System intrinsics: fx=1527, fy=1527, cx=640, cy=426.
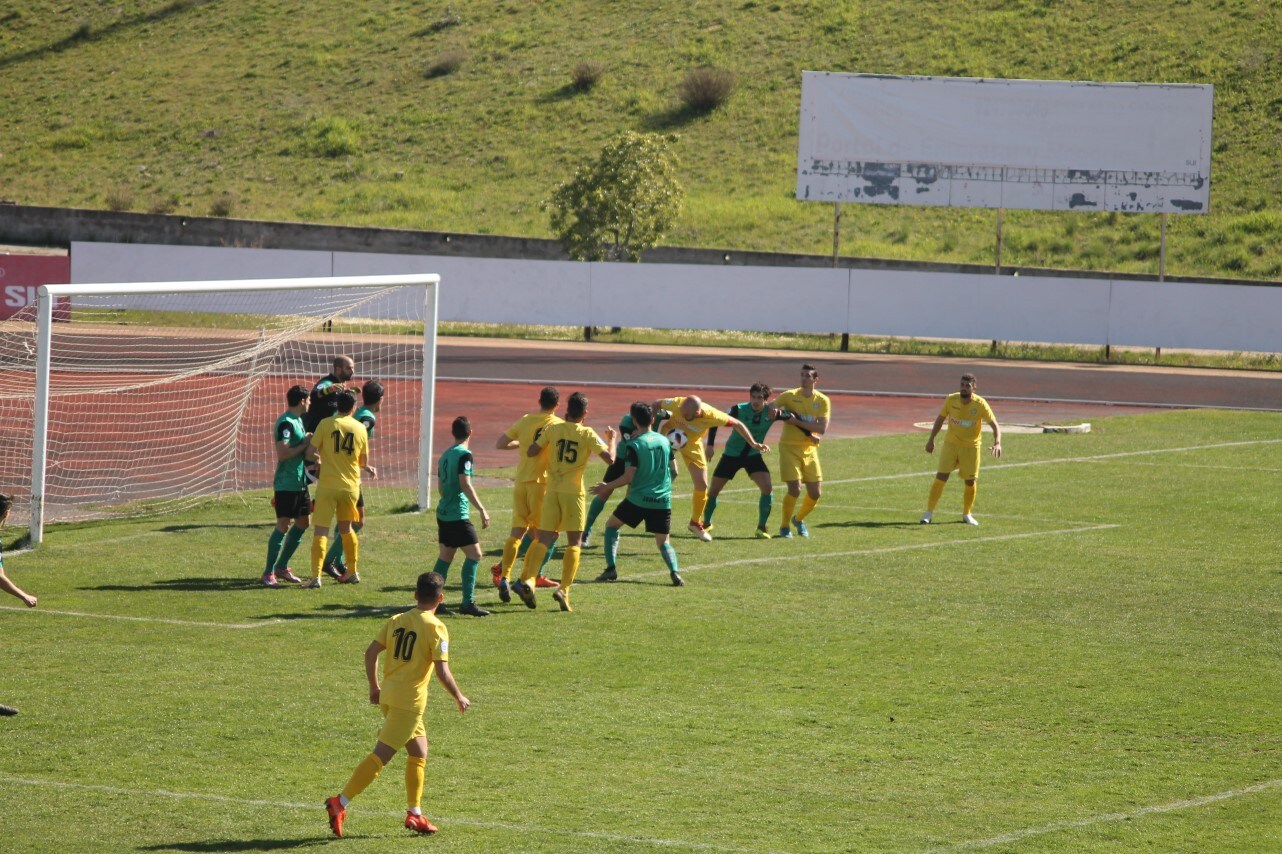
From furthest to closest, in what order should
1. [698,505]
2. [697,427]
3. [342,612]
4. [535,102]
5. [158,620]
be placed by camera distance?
[535,102] → [698,505] → [697,427] → [342,612] → [158,620]

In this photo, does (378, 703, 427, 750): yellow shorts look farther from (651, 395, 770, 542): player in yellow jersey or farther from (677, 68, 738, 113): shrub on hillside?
(677, 68, 738, 113): shrub on hillside

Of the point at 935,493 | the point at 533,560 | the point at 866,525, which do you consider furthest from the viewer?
the point at 935,493

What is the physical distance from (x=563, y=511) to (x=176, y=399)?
1728 centimetres

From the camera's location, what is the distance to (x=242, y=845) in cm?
830

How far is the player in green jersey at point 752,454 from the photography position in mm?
18578

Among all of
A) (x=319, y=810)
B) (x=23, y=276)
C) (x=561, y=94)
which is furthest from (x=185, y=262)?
(x=319, y=810)

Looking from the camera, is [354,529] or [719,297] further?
[719,297]

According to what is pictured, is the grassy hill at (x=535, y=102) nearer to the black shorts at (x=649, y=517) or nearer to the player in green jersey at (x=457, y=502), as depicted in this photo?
the black shorts at (x=649, y=517)

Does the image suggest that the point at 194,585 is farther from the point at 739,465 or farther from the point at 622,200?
A: the point at 622,200

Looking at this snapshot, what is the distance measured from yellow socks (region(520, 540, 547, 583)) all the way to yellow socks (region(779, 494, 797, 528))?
16.6 ft

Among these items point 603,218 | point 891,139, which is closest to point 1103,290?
point 891,139

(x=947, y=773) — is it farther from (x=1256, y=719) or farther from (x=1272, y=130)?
(x=1272, y=130)

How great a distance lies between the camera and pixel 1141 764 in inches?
405

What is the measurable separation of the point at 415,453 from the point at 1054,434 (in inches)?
502
